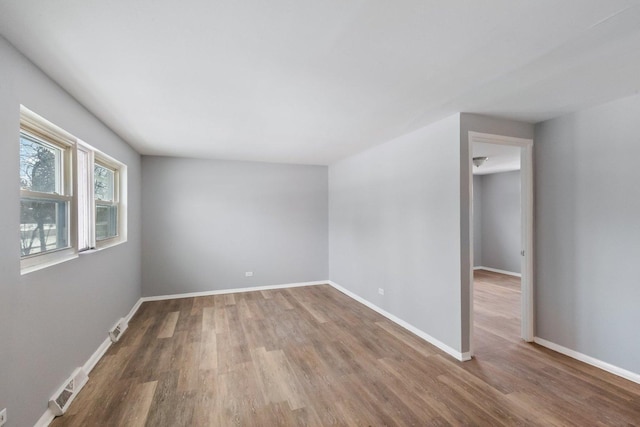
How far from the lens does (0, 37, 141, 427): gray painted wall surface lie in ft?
5.08

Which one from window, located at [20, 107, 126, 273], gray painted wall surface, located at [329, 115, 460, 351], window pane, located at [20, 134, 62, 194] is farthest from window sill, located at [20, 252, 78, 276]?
gray painted wall surface, located at [329, 115, 460, 351]

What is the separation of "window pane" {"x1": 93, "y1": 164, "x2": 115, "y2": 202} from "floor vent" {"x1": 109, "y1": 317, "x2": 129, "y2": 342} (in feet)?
4.85

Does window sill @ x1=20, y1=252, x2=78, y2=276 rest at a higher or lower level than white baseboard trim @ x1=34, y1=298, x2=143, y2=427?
higher

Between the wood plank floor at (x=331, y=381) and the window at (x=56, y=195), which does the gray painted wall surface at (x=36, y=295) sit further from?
Result: the wood plank floor at (x=331, y=381)

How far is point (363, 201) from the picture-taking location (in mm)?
4570

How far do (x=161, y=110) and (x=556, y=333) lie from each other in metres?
4.55

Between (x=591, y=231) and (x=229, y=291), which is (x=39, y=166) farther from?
(x=591, y=231)

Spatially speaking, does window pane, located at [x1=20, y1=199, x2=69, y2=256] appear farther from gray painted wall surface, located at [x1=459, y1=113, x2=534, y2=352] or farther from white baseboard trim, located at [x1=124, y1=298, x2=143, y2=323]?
gray painted wall surface, located at [x1=459, y1=113, x2=534, y2=352]

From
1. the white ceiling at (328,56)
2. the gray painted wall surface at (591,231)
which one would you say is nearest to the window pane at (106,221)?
the white ceiling at (328,56)

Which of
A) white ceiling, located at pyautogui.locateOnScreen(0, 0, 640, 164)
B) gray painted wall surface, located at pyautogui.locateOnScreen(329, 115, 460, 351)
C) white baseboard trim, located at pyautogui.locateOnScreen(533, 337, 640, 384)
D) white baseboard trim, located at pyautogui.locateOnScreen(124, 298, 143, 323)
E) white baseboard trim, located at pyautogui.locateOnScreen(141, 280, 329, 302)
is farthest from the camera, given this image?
white baseboard trim, located at pyautogui.locateOnScreen(141, 280, 329, 302)

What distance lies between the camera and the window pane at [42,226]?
1.88 metres

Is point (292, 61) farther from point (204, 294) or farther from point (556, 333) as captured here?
point (204, 294)

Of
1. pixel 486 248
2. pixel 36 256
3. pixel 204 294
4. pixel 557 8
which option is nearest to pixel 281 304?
pixel 204 294

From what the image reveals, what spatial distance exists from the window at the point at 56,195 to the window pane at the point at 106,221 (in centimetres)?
1
